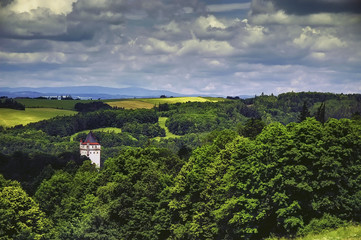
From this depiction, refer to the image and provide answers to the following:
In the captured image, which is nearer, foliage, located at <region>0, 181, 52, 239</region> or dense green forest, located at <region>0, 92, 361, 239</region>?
dense green forest, located at <region>0, 92, 361, 239</region>

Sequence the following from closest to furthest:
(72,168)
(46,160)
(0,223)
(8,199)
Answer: (0,223)
(8,199)
(72,168)
(46,160)

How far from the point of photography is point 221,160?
216 feet

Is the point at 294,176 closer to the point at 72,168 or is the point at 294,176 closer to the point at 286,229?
the point at 286,229

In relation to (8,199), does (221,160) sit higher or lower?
higher

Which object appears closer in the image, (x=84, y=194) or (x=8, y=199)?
(x=8, y=199)

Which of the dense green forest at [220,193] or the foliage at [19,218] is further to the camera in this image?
the foliage at [19,218]

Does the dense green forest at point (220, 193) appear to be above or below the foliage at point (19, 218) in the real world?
above

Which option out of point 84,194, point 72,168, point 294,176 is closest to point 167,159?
point 84,194

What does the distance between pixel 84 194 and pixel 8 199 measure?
1352 cm

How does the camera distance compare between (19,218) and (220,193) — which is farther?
(19,218)

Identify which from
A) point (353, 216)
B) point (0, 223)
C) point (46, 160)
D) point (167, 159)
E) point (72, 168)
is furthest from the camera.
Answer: point (46, 160)

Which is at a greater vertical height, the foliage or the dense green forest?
the dense green forest

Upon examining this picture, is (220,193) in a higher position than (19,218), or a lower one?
higher

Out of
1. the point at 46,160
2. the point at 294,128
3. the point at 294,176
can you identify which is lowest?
the point at 46,160
